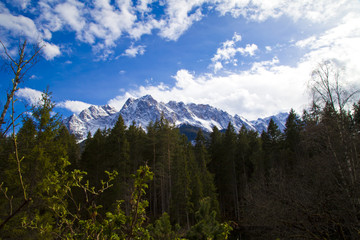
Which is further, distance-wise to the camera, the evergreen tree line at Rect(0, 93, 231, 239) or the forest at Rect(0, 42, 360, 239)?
the evergreen tree line at Rect(0, 93, 231, 239)

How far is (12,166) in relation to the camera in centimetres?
962

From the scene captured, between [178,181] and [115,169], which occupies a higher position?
[115,169]

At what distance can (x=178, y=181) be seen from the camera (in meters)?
22.0

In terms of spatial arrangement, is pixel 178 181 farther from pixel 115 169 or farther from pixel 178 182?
pixel 115 169

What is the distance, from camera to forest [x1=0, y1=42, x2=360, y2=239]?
1870 mm

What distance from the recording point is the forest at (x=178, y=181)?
6.14ft

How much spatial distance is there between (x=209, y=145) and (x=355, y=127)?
28130 mm

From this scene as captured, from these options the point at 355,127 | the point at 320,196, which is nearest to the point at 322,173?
the point at 320,196

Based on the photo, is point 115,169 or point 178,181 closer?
point 115,169

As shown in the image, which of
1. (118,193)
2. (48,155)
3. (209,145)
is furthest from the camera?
(209,145)

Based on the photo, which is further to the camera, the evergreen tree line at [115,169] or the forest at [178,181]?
the evergreen tree line at [115,169]

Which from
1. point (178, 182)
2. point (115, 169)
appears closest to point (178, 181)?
point (178, 182)

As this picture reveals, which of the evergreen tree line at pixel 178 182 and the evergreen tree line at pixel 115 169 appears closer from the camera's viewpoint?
the evergreen tree line at pixel 178 182

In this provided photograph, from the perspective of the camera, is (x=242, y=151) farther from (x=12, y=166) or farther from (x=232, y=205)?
(x=12, y=166)
